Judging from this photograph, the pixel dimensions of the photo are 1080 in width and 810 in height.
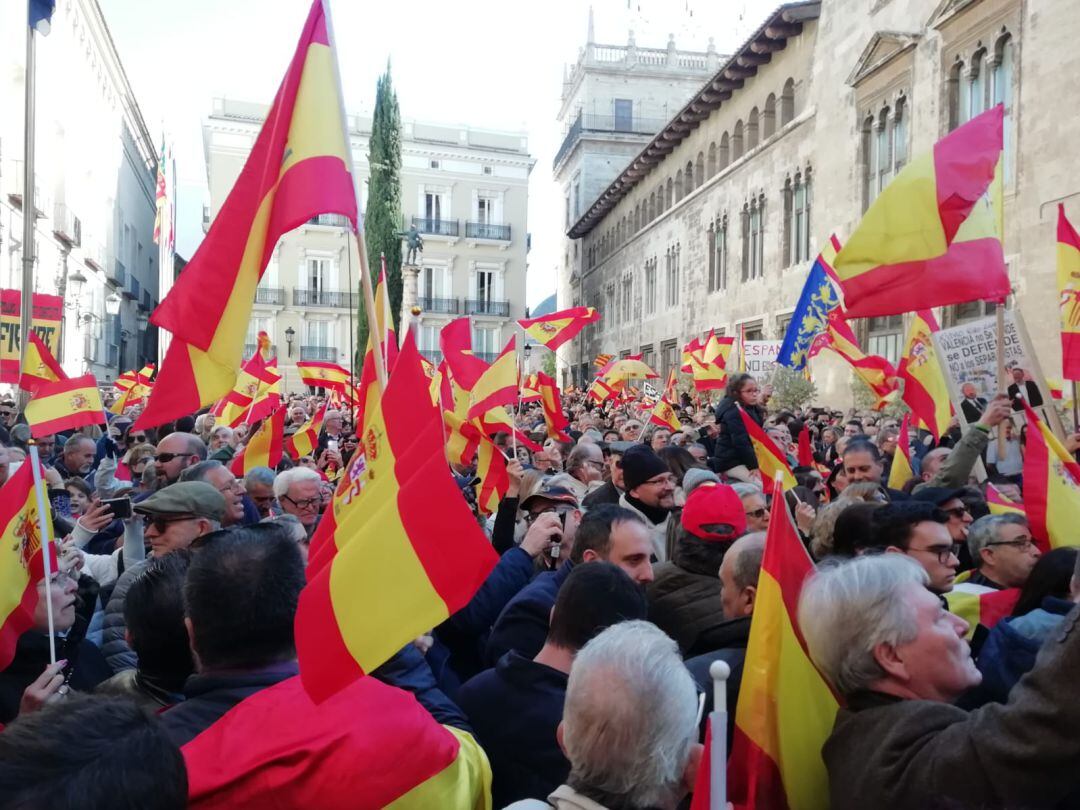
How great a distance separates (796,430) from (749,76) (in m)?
19.9

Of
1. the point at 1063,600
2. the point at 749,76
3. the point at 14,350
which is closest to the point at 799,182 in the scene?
the point at 749,76

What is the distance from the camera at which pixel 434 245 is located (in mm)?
56875

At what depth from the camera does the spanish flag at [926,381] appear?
23.7 feet

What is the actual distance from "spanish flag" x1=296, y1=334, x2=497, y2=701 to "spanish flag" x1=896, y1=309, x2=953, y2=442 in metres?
5.59

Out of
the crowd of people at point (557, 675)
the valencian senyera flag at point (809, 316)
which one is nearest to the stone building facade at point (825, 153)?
the valencian senyera flag at point (809, 316)

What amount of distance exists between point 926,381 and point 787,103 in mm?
20943

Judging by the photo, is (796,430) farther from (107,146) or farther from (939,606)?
(107,146)

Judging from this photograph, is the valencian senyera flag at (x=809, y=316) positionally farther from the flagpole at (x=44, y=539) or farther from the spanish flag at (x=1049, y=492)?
the flagpole at (x=44, y=539)

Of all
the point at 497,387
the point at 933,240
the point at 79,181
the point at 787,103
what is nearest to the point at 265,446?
the point at 497,387

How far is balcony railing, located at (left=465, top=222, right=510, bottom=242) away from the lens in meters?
57.2

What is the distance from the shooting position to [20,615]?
319 cm

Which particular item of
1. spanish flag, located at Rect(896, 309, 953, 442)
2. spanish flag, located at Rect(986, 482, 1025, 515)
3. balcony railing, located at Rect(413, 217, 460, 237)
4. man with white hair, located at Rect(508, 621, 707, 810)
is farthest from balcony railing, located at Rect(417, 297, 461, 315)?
man with white hair, located at Rect(508, 621, 707, 810)

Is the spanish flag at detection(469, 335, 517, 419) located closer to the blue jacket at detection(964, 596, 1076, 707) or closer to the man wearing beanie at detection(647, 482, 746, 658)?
the man wearing beanie at detection(647, 482, 746, 658)

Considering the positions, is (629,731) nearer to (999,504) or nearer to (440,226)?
(999,504)
